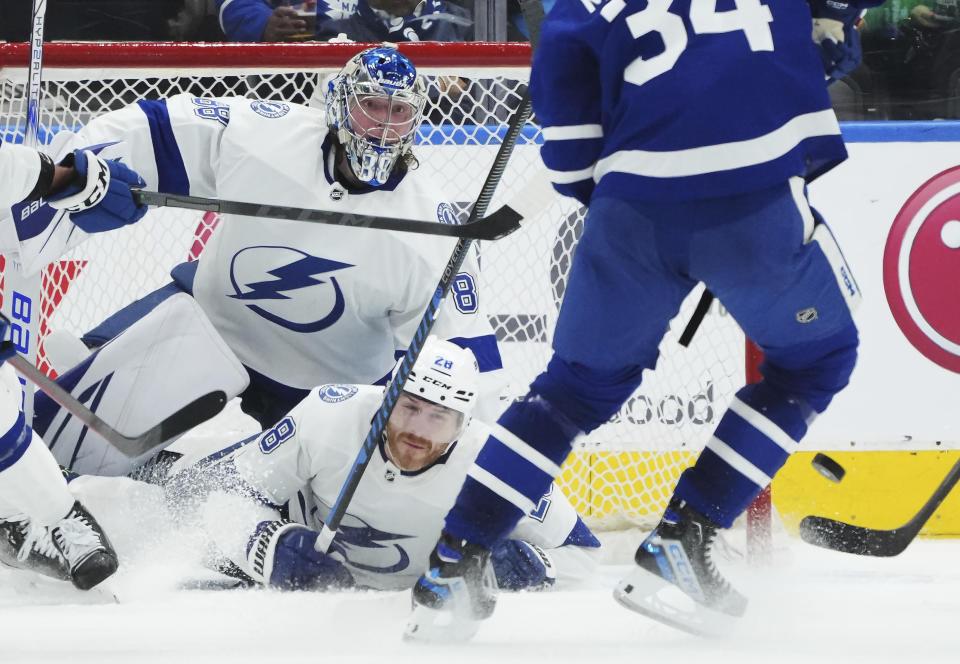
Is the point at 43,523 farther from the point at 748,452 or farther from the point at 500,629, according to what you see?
the point at 748,452

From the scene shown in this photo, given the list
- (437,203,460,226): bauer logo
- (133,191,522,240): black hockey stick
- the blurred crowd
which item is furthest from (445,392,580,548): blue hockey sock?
the blurred crowd

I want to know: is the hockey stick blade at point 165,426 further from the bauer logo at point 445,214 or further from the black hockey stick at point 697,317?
the black hockey stick at point 697,317

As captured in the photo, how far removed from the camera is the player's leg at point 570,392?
→ 1502 mm

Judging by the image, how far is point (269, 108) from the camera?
2734 mm

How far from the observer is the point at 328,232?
2.67 m

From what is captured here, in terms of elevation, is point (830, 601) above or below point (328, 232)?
below

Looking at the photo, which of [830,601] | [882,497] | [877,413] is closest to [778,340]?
[830,601]

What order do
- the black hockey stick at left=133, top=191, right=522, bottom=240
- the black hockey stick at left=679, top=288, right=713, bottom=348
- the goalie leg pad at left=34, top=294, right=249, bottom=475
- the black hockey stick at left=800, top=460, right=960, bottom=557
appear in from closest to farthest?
the black hockey stick at left=679, top=288, right=713, bottom=348 < the black hockey stick at left=133, top=191, right=522, bottom=240 < the black hockey stick at left=800, top=460, right=960, bottom=557 < the goalie leg pad at left=34, top=294, right=249, bottom=475

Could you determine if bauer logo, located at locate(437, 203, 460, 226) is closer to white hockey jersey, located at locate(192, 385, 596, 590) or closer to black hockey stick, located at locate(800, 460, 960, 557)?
white hockey jersey, located at locate(192, 385, 596, 590)

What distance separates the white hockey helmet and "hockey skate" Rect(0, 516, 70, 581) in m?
0.70

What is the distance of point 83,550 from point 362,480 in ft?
1.96

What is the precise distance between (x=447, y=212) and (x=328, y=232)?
0.88 feet

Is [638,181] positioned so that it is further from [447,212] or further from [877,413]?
[877,413]

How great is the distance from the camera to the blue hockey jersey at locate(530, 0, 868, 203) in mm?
1414
